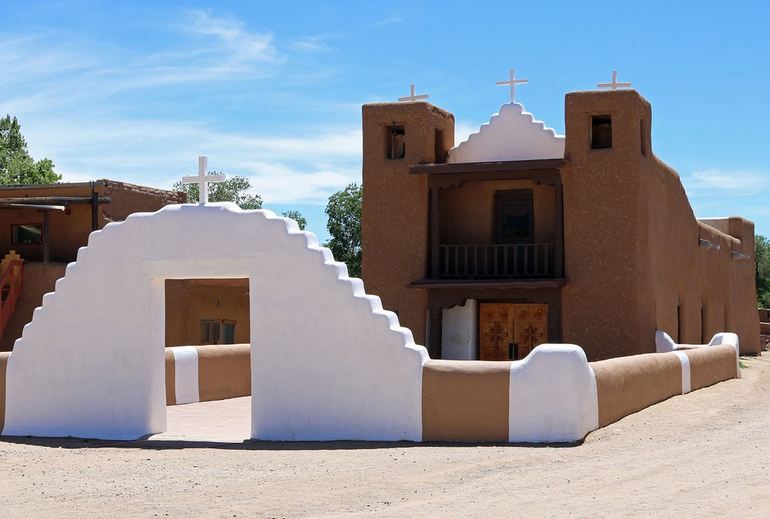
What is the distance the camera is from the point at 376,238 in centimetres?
2473

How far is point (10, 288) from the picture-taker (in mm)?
28797

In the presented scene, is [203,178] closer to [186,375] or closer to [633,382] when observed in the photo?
[186,375]

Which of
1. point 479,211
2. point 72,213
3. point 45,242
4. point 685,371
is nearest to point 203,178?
point 685,371

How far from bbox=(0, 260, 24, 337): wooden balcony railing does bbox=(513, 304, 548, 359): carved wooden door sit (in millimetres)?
13294

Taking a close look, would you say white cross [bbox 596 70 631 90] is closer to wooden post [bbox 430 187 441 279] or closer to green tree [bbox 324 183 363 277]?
wooden post [bbox 430 187 441 279]

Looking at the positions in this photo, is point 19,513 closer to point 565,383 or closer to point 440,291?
point 565,383

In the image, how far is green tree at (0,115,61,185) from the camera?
49.4 m

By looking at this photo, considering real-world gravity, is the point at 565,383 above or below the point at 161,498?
above

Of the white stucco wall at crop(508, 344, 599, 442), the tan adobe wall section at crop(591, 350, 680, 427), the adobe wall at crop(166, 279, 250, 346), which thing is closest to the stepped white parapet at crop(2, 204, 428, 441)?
the white stucco wall at crop(508, 344, 599, 442)

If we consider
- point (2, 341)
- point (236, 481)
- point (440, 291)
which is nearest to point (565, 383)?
point (236, 481)

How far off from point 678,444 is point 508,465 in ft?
7.49

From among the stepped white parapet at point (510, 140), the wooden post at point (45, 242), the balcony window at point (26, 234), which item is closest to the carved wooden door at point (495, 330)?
the stepped white parapet at point (510, 140)

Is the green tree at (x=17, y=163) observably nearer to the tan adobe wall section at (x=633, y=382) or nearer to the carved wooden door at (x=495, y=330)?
the carved wooden door at (x=495, y=330)

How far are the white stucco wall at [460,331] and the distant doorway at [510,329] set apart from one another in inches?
12.3
